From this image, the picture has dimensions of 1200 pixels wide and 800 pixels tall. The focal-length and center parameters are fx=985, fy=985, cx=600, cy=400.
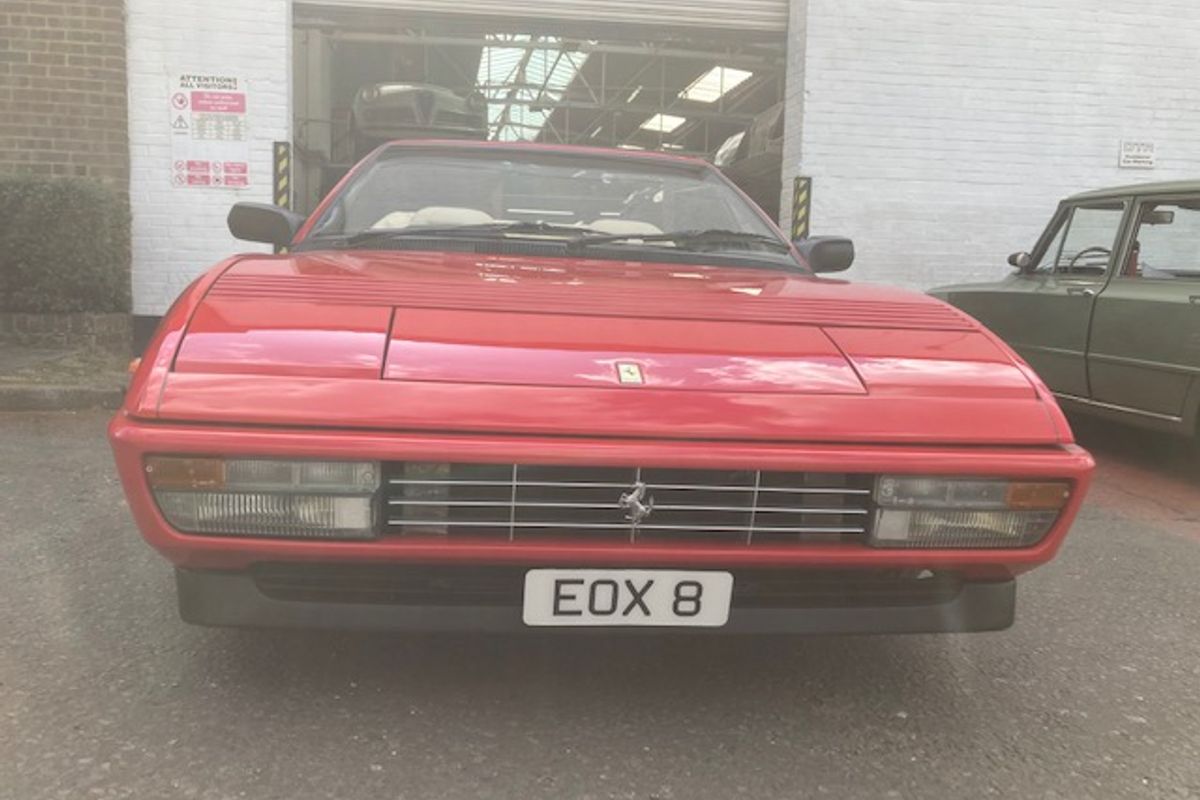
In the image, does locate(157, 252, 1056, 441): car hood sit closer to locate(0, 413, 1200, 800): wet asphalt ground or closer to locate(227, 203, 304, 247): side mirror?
locate(0, 413, 1200, 800): wet asphalt ground

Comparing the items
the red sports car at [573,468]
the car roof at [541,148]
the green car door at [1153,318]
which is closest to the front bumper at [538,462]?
the red sports car at [573,468]

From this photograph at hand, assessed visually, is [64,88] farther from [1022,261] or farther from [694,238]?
[1022,261]

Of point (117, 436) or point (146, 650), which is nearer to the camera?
point (117, 436)

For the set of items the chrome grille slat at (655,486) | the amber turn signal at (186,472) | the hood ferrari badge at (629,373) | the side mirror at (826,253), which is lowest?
the chrome grille slat at (655,486)

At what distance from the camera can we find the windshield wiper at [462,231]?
290 centimetres

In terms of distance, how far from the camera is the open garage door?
8680mm

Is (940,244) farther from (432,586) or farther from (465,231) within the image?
(432,586)

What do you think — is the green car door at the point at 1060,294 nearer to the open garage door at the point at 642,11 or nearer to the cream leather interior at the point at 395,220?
the cream leather interior at the point at 395,220

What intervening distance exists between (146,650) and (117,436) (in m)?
0.84

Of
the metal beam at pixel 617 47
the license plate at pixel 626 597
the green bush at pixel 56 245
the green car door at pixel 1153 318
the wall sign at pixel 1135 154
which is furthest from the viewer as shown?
the metal beam at pixel 617 47

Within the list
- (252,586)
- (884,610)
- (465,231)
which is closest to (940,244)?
(465,231)

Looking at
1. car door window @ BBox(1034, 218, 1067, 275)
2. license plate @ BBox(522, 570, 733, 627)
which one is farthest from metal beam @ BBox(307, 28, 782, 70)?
license plate @ BBox(522, 570, 733, 627)

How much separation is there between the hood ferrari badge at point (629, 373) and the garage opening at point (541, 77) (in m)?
7.47

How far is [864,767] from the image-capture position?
1.96 m
